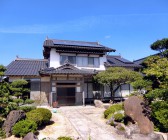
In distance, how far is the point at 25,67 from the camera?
24469 millimetres

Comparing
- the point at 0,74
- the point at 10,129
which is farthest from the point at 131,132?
the point at 0,74

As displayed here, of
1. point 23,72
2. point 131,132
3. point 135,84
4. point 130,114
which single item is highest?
point 23,72

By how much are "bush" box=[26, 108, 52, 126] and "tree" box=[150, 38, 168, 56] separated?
403 inches

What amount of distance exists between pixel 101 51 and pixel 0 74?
15.8 metres

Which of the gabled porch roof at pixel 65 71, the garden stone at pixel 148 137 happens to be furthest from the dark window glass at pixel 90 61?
the garden stone at pixel 148 137

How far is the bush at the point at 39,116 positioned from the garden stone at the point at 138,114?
5.70 meters

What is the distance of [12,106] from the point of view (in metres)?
12.8

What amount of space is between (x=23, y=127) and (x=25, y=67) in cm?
1443

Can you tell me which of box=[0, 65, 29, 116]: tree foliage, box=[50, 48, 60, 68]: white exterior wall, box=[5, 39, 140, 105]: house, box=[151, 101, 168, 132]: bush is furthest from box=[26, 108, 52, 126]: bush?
box=[50, 48, 60, 68]: white exterior wall

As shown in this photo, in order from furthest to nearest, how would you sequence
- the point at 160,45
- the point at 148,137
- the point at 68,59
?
the point at 68,59, the point at 160,45, the point at 148,137

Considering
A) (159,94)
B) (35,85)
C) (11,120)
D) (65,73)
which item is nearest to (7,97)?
(11,120)

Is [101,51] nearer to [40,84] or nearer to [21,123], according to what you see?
[40,84]

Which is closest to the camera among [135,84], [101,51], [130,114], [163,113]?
[163,113]

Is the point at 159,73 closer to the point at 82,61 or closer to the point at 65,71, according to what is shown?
the point at 65,71
